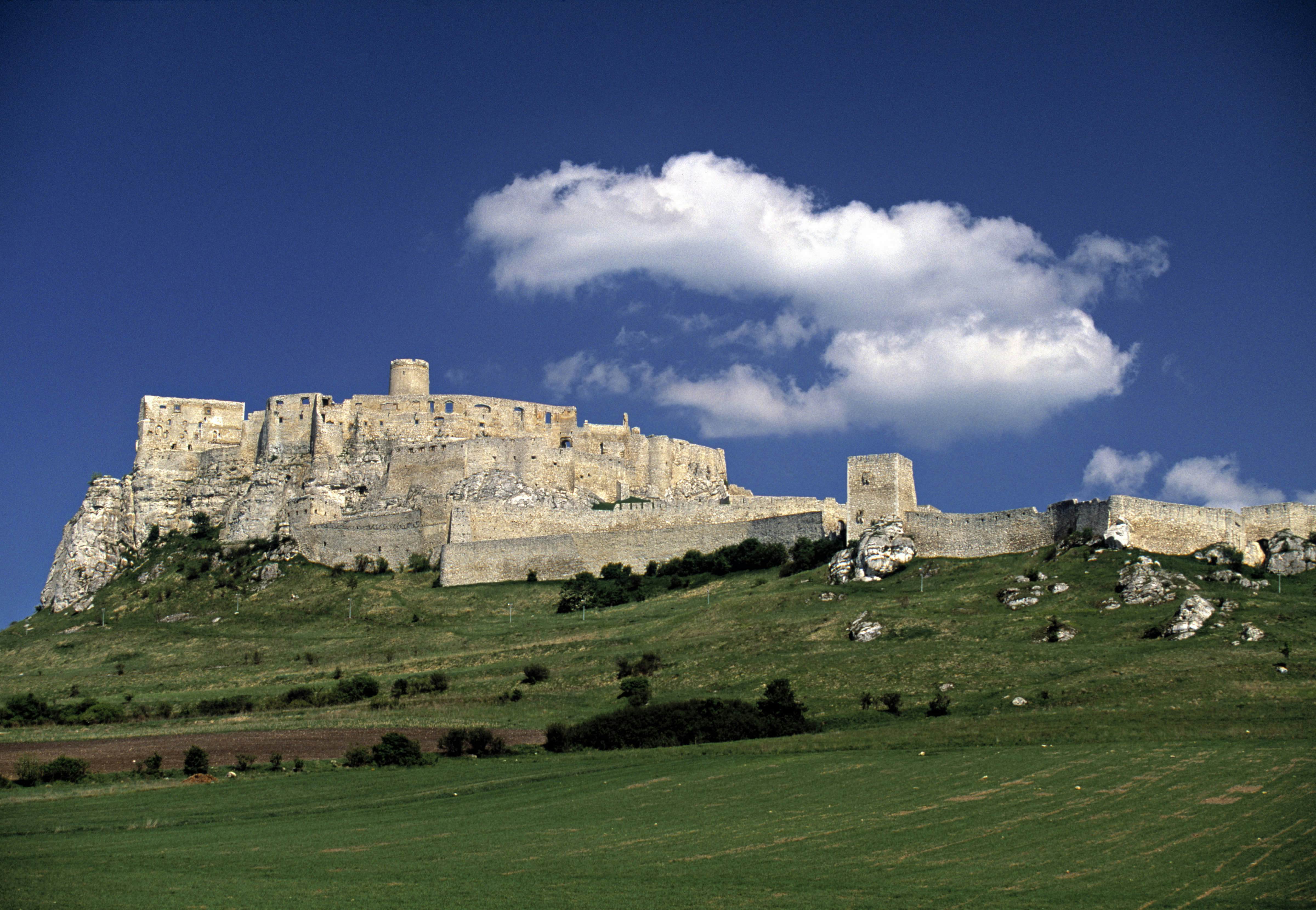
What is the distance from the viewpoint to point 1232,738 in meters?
30.0

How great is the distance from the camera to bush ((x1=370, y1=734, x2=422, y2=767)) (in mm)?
36000

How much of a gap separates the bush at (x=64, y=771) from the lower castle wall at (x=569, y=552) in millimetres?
34587

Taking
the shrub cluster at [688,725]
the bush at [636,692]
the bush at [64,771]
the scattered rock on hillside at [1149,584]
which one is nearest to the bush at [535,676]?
the bush at [636,692]

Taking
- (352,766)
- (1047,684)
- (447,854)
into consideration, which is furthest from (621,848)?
(1047,684)

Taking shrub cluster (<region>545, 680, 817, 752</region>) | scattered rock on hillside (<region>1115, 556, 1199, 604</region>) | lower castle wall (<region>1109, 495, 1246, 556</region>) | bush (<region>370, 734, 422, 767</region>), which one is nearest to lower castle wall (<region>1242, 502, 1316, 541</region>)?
lower castle wall (<region>1109, 495, 1246, 556</region>)

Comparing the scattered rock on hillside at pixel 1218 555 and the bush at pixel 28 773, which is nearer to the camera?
the bush at pixel 28 773

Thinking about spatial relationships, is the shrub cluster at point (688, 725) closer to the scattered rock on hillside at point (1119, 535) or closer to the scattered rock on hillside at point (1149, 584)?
the scattered rock on hillside at point (1149, 584)

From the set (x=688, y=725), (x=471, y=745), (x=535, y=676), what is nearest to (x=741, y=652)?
(x=535, y=676)

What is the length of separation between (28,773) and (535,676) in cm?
1892

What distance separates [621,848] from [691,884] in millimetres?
3599

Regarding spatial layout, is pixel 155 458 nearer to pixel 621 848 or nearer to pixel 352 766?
pixel 352 766

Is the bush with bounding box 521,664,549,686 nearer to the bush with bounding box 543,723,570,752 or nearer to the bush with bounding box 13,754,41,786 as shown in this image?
the bush with bounding box 543,723,570,752

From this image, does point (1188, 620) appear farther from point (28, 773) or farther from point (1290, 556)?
point (28, 773)

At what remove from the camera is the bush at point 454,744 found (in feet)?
122
